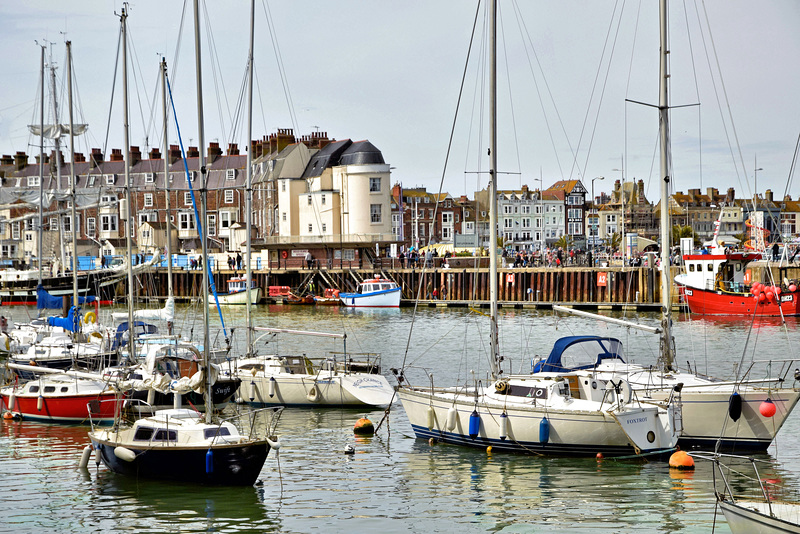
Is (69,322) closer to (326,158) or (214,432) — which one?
(214,432)

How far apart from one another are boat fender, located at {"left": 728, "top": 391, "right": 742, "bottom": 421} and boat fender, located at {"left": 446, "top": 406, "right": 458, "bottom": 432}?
21.3 ft

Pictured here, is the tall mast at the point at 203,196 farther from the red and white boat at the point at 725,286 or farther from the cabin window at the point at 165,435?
the red and white boat at the point at 725,286

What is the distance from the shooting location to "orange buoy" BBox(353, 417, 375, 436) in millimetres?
26250

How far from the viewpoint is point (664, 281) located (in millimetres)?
25625

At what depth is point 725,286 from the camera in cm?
6312

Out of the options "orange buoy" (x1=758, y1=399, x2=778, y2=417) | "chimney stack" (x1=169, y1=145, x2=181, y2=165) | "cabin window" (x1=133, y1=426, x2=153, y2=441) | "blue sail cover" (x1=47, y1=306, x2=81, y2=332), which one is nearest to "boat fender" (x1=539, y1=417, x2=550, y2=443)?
"orange buoy" (x1=758, y1=399, x2=778, y2=417)

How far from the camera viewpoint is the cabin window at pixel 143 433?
2017 centimetres

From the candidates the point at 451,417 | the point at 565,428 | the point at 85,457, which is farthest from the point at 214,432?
the point at 565,428

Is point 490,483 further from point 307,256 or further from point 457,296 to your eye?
point 307,256

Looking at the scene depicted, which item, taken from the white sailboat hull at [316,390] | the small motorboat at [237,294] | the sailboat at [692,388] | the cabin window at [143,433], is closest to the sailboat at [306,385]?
the white sailboat hull at [316,390]

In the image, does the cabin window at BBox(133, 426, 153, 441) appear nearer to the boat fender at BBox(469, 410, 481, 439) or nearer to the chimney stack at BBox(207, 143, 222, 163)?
the boat fender at BBox(469, 410, 481, 439)

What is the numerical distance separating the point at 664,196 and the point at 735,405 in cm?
651

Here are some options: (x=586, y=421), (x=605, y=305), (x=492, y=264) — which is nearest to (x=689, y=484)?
(x=586, y=421)

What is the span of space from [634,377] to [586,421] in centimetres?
371
